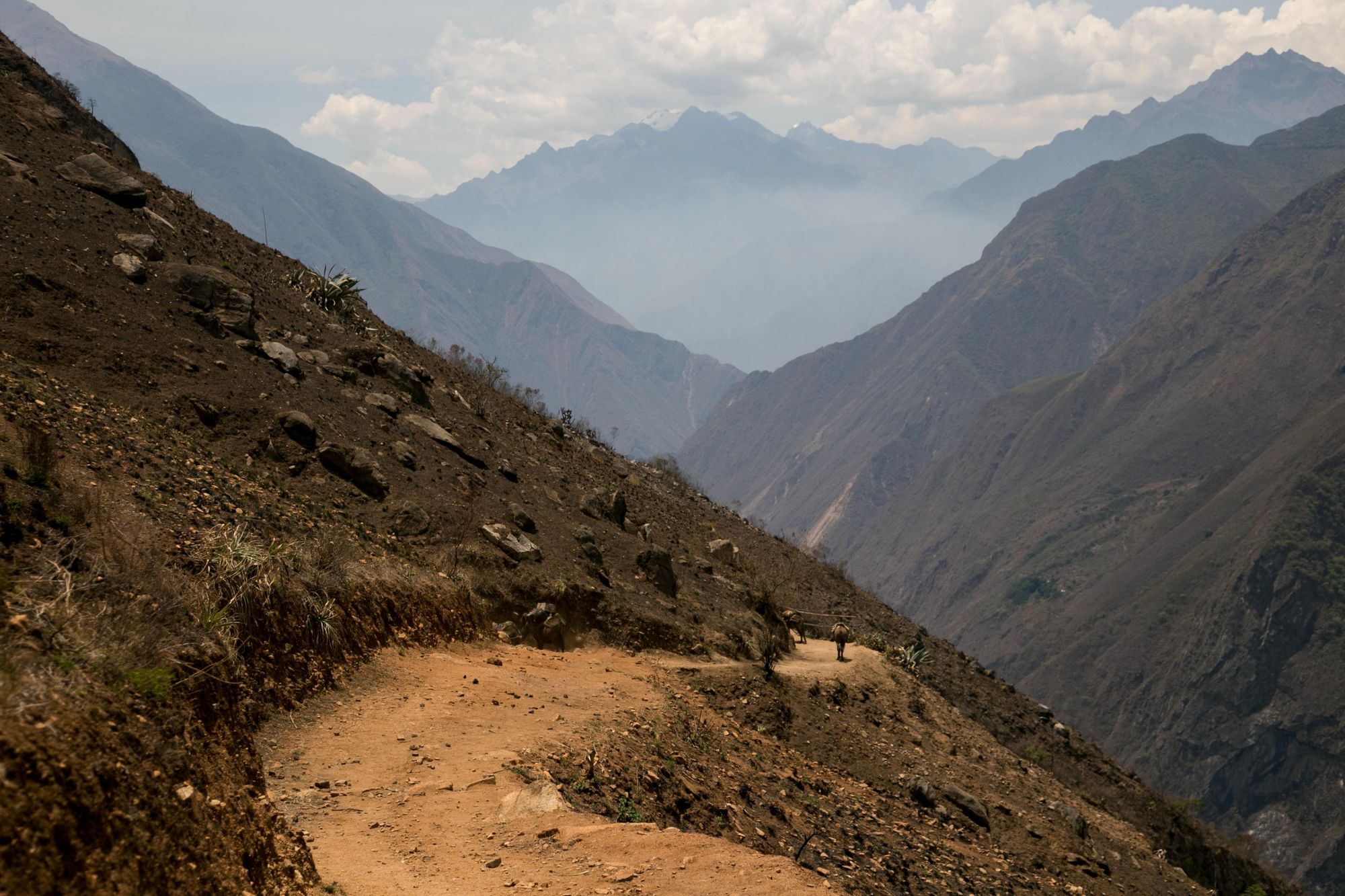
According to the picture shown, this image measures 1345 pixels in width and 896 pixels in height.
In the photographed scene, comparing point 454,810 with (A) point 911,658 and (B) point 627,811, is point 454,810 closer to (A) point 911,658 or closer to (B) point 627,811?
(B) point 627,811

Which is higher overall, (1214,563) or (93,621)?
(1214,563)

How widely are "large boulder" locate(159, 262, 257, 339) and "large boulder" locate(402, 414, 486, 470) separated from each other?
3.55 m

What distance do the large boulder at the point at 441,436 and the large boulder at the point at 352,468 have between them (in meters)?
3.60

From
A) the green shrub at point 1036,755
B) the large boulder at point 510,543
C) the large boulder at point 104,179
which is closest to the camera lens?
the large boulder at point 510,543

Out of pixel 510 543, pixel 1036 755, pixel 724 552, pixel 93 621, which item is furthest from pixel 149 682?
pixel 1036 755

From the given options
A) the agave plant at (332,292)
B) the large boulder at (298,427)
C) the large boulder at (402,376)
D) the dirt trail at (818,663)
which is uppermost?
the agave plant at (332,292)

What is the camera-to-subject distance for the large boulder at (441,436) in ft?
65.8

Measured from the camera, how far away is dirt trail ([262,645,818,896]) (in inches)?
287

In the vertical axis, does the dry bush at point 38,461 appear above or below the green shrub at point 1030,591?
below

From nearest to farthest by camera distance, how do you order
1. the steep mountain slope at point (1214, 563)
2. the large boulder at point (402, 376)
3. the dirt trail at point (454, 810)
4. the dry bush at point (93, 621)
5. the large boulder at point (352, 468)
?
the dry bush at point (93, 621), the dirt trail at point (454, 810), the large boulder at point (352, 468), the large boulder at point (402, 376), the steep mountain slope at point (1214, 563)

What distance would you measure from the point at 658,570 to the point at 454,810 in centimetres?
1231

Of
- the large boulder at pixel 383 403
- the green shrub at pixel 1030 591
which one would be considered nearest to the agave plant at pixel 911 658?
the large boulder at pixel 383 403

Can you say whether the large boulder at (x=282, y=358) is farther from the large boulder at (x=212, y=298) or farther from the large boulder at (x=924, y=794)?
the large boulder at (x=924, y=794)

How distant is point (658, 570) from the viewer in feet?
67.5
